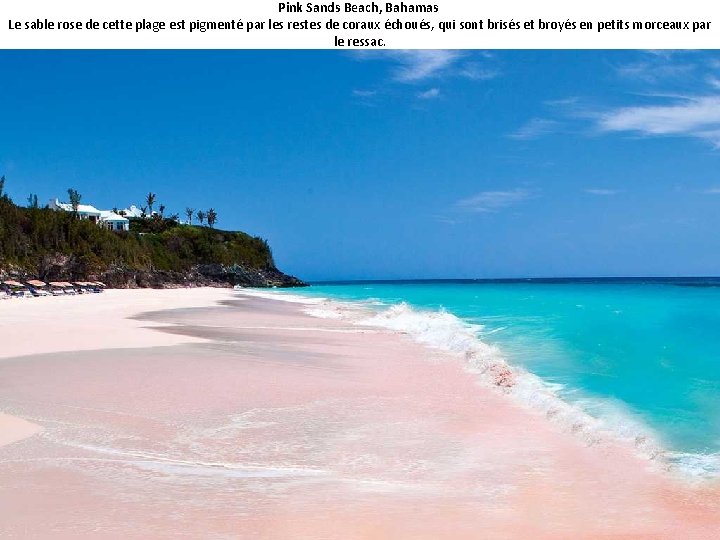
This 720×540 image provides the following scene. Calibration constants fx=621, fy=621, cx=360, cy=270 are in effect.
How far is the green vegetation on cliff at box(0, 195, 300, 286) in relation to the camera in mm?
62438

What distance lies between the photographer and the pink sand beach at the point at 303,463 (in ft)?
15.6

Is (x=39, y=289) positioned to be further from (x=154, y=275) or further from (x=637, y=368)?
(x=637, y=368)

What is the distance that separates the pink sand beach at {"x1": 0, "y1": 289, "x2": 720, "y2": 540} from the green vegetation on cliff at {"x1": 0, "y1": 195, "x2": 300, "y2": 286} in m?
55.7

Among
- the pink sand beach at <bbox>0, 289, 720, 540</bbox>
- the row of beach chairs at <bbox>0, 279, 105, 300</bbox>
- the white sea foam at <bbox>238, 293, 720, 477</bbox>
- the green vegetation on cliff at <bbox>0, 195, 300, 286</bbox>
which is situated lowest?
the white sea foam at <bbox>238, 293, 720, 477</bbox>

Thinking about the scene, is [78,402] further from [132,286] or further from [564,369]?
[132,286]

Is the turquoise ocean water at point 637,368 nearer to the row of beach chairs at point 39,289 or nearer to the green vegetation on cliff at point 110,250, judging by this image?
the row of beach chairs at point 39,289

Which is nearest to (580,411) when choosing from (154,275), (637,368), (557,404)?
(557,404)

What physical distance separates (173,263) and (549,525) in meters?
93.7

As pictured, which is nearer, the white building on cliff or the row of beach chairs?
the row of beach chairs

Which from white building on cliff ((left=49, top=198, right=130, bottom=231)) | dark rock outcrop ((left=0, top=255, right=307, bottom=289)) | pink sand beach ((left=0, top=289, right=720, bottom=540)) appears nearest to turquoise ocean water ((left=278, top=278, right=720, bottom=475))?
pink sand beach ((left=0, top=289, right=720, bottom=540))

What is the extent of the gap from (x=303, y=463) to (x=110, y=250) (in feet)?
246

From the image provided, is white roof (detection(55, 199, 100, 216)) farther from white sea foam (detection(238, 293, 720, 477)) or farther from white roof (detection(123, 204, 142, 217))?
white sea foam (detection(238, 293, 720, 477))

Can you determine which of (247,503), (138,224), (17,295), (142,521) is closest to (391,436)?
(247,503)

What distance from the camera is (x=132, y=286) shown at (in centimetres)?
7588
